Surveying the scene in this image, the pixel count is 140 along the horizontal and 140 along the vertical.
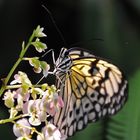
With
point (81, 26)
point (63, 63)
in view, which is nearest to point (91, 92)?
point (63, 63)

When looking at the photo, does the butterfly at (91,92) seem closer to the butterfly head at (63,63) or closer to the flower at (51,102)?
the butterfly head at (63,63)

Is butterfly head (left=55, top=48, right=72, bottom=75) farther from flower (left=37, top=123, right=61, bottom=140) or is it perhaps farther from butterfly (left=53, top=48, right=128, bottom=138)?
flower (left=37, top=123, right=61, bottom=140)

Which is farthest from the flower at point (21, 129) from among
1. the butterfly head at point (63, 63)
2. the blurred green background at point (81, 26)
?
the blurred green background at point (81, 26)

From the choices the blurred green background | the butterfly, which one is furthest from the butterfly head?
the blurred green background

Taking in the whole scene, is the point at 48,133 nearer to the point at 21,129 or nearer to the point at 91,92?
the point at 21,129

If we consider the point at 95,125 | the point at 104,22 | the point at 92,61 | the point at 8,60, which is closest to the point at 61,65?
the point at 92,61

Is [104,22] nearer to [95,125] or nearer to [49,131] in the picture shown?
[95,125]
